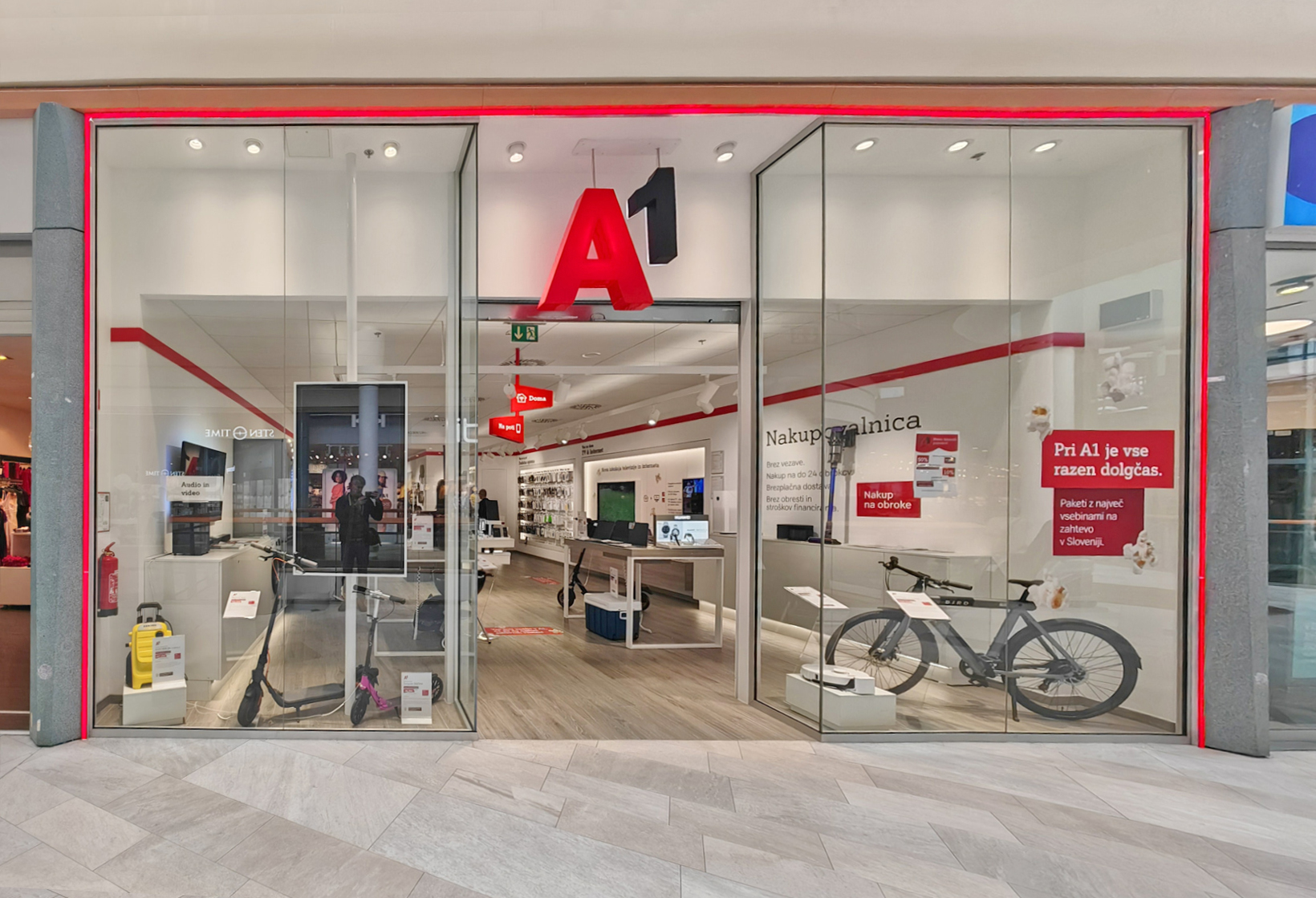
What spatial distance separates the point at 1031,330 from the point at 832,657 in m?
2.24

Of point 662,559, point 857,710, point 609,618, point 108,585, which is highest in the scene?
point 108,585

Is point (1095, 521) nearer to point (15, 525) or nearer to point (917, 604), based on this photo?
point (917, 604)

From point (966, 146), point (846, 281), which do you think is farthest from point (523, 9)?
point (966, 146)

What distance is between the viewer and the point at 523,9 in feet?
10.6

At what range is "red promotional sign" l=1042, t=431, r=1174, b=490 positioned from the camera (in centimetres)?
380

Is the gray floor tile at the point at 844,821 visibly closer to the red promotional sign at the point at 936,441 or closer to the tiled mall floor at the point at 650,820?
the tiled mall floor at the point at 650,820

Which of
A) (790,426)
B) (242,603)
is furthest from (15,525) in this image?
(790,426)

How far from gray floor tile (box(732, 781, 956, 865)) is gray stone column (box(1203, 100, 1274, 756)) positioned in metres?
2.17

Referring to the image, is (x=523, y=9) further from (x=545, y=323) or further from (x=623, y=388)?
(x=623, y=388)

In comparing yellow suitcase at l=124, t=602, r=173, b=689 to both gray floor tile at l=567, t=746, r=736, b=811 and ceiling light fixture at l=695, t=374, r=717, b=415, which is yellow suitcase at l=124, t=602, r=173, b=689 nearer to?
gray floor tile at l=567, t=746, r=736, b=811

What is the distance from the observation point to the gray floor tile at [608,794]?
295 centimetres

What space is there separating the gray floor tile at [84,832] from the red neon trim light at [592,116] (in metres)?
1.05

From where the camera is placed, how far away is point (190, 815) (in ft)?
9.36

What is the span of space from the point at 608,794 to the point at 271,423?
8.88 ft
